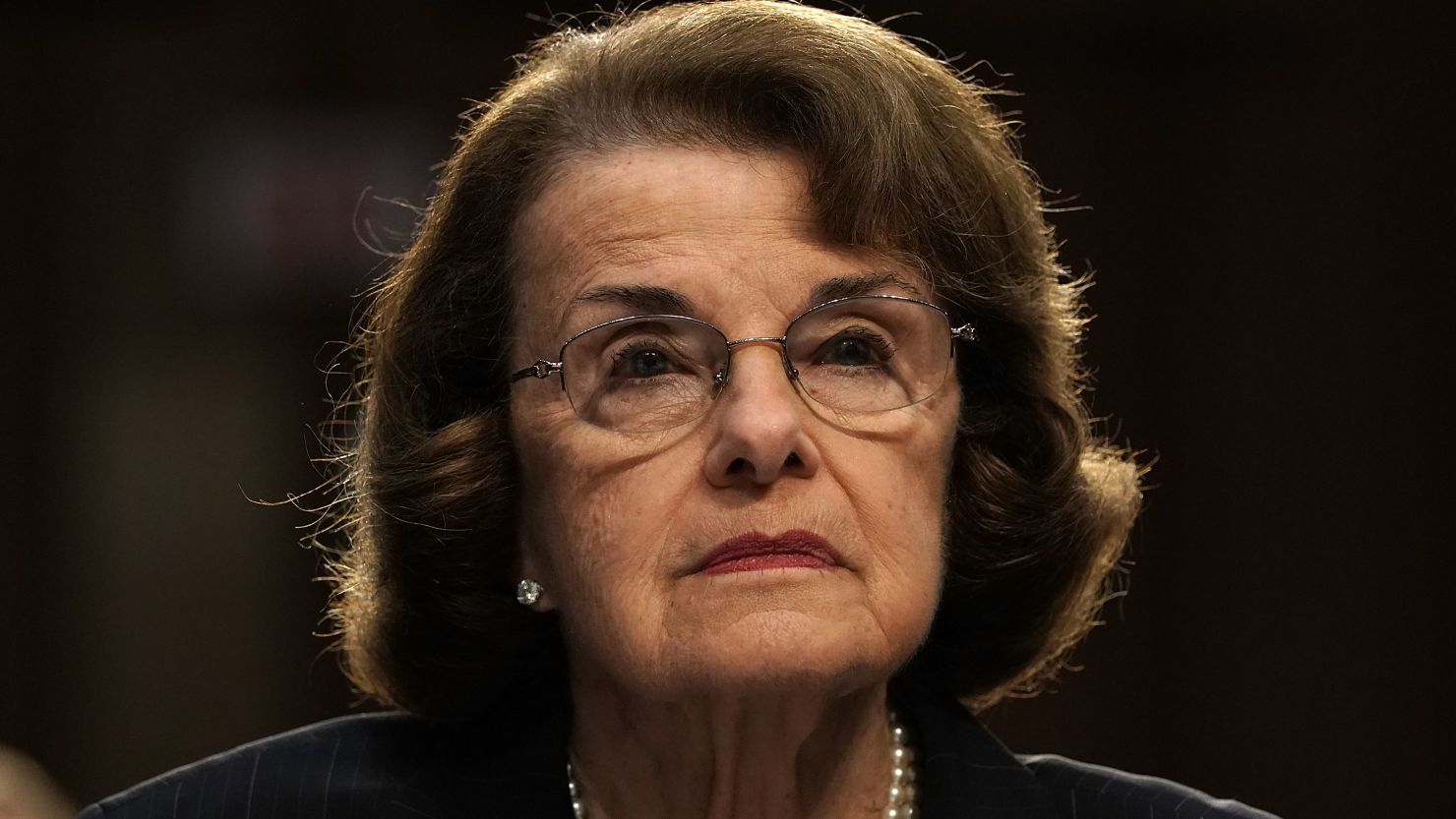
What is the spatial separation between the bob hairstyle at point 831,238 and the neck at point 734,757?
19 cm

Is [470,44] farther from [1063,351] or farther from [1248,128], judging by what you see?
[1063,351]

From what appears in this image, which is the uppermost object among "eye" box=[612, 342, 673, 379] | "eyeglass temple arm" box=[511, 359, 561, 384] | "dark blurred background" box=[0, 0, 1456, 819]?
"eye" box=[612, 342, 673, 379]

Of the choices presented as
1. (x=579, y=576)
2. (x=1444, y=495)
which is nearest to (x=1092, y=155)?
(x=1444, y=495)

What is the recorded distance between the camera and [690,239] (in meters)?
2.13

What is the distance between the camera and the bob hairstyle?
2215 millimetres

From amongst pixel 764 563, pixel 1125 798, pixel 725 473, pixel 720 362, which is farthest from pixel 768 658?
pixel 1125 798

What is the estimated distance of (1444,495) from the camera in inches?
Result: 163

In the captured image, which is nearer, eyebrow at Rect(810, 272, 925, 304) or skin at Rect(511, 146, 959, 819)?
skin at Rect(511, 146, 959, 819)

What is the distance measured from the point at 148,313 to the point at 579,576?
2.32 meters

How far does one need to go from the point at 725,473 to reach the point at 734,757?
0.42m

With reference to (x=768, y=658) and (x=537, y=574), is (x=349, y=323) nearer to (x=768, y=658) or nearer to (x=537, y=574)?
(x=537, y=574)

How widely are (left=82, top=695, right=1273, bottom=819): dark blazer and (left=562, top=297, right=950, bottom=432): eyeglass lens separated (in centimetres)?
52

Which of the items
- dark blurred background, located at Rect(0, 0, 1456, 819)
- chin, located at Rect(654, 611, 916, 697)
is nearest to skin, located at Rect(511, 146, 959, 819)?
chin, located at Rect(654, 611, 916, 697)

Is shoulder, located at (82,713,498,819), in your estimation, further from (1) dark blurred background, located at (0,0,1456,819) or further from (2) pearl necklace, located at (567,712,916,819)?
(1) dark blurred background, located at (0,0,1456,819)
